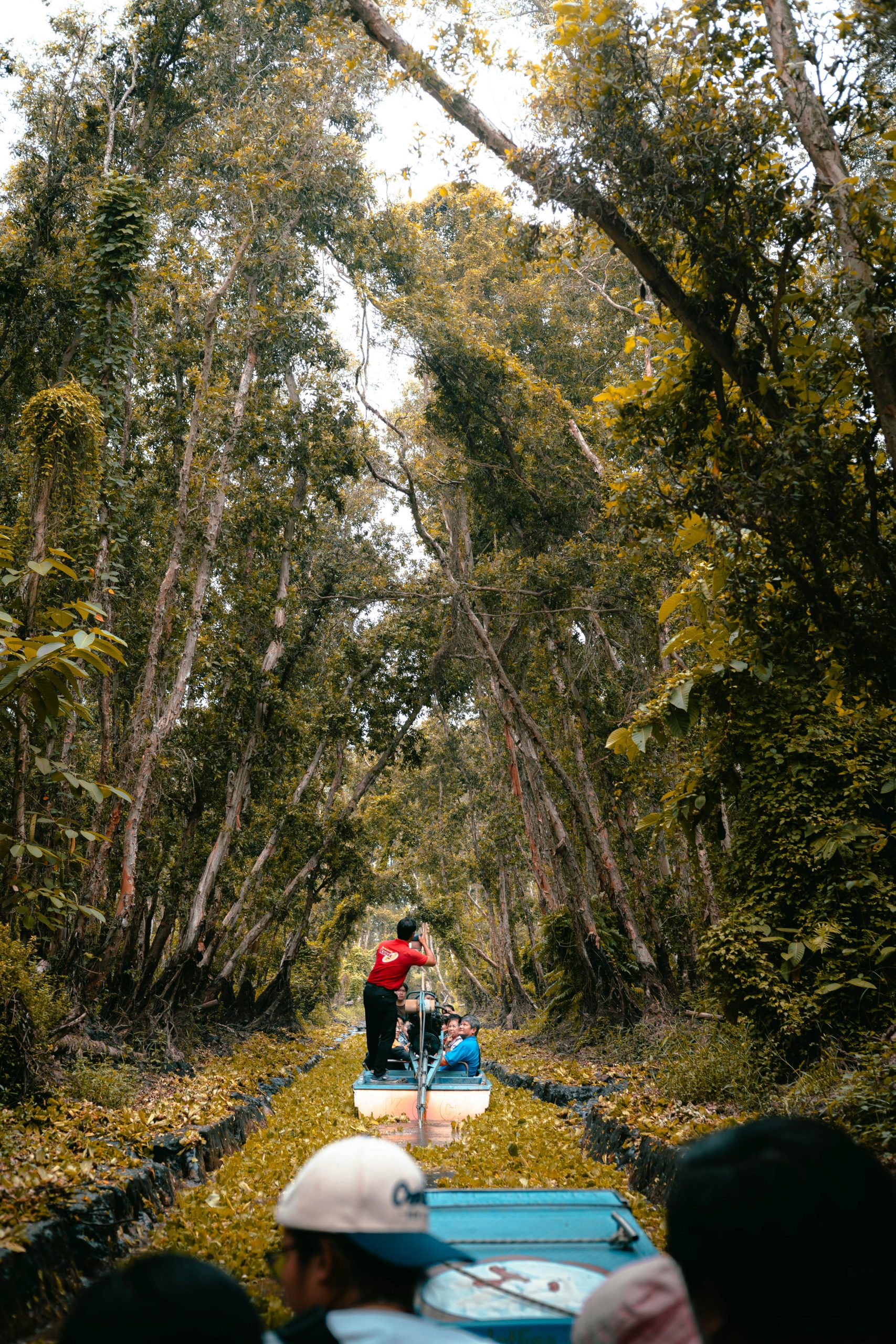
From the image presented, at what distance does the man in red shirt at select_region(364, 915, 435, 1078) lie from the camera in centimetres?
968

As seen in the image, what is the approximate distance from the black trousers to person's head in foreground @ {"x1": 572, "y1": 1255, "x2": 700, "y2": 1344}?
828 cm

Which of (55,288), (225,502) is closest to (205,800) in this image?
(225,502)

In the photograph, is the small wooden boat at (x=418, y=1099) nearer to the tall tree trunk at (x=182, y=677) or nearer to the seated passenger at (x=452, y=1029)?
the seated passenger at (x=452, y=1029)

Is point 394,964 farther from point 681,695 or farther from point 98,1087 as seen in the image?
point 681,695

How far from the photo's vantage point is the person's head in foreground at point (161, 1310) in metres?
1.38

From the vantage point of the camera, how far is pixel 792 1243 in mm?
1462

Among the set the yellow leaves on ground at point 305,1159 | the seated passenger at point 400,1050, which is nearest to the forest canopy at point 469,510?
the yellow leaves on ground at point 305,1159

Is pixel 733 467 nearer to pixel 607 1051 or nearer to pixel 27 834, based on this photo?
pixel 27 834

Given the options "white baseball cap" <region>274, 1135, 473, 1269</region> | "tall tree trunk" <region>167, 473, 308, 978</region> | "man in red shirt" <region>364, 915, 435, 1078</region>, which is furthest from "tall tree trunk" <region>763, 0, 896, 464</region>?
"tall tree trunk" <region>167, 473, 308, 978</region>

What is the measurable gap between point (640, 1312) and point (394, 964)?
26.8ft

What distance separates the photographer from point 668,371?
5980mm

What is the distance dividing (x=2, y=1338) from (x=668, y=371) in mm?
6104

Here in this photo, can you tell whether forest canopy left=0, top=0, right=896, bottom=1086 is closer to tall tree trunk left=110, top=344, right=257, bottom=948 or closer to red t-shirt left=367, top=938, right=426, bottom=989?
tall tree trunk left=110, top=344, right=257, bottom=948

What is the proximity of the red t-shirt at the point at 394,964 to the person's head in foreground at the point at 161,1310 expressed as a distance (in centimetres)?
837
